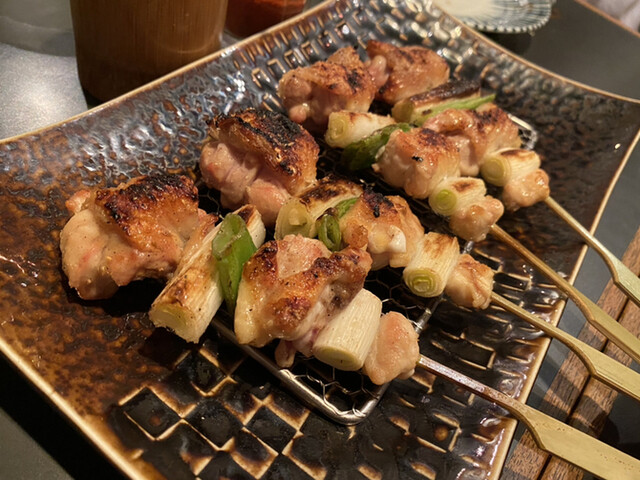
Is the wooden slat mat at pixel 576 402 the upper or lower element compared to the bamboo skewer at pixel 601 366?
lower

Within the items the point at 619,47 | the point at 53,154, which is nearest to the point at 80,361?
the point at 53,154

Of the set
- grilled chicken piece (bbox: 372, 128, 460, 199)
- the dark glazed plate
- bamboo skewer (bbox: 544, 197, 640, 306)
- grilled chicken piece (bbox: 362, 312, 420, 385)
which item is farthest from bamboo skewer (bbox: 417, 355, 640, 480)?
grilled chicken piece (bbox: 372, 128, 460, 199)

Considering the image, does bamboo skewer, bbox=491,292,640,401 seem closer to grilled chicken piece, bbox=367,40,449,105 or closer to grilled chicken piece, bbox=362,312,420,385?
grilled chicken piece, bbox=362,312,420,385

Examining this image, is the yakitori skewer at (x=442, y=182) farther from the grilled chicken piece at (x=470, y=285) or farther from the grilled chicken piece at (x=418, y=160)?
the grilled chicken piece at (x=470, y=285)

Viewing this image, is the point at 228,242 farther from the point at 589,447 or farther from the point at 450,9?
the point at 450,9

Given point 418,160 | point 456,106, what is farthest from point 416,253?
point 456,106

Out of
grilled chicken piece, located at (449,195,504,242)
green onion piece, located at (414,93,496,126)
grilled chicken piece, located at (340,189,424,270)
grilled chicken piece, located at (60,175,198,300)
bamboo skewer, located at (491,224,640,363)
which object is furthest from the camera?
green onion piece, located at (414,93,496,126)

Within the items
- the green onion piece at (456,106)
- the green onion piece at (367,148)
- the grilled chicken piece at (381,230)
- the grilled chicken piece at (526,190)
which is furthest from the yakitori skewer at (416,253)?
the green onion piece at (456,106)
